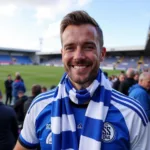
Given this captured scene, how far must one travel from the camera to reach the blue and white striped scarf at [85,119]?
47.2 inches

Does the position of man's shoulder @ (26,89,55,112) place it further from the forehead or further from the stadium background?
the stadium background

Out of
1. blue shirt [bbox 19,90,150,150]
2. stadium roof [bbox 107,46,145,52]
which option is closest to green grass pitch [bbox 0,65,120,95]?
blue shirt [bbox 19,90,150,150]

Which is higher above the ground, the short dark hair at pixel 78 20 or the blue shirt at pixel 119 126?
the short dark hair at pixel 78 20

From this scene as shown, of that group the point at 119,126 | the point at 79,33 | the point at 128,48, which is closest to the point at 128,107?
the point at 119,126

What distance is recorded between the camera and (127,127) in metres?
1.23

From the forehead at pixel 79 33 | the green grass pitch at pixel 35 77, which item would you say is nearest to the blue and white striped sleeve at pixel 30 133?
the forehead at pixel 79 33

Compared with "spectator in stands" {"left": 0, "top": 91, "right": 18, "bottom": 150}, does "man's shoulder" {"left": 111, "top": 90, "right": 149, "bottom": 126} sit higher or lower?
higher

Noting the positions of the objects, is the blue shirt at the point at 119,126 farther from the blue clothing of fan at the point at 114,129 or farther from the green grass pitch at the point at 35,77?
the green grass pitch at the point at 35,77

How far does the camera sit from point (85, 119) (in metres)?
1.24

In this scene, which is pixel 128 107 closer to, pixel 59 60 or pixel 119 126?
pixel 119 126

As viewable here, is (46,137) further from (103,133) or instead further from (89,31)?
(89,31)

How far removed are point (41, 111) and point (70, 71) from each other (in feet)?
1.09

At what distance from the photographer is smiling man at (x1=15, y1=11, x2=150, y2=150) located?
1215 mm

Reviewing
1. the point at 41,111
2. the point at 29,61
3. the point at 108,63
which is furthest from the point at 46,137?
the point at 29,61
